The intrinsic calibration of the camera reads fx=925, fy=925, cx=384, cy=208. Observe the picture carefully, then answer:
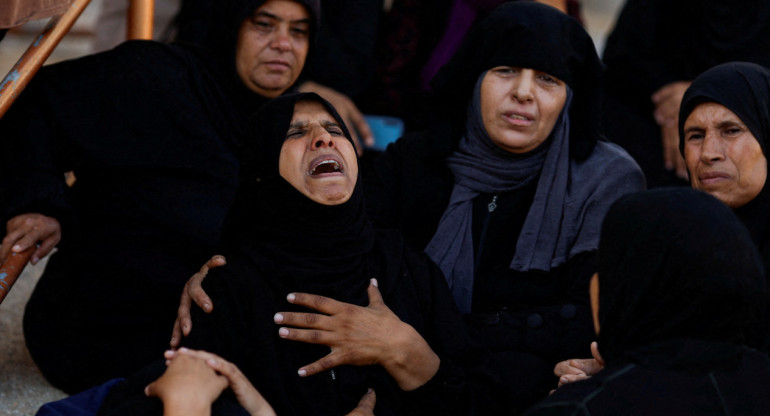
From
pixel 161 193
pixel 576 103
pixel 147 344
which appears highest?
pixel 576 103

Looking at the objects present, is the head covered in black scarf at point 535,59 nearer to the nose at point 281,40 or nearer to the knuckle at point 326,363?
the nose at point 281,40

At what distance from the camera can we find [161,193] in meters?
3.37

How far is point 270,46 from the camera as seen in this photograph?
362 centimetres

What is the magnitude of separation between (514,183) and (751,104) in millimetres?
828

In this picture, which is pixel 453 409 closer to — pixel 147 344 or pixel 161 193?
pixel 147 344

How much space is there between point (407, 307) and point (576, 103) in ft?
3.61

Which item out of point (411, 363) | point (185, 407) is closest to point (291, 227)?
point (411, 363)

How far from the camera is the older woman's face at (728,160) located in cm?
284

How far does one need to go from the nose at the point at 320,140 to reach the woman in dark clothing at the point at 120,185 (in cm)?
85

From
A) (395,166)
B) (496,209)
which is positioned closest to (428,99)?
(395,166)

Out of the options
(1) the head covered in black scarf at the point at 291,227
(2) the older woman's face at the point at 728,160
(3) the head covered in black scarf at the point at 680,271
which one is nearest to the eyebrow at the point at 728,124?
(2) the older woman's face at the point at 728,160

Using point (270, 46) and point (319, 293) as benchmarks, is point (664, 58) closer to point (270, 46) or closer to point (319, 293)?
point (270, 46)

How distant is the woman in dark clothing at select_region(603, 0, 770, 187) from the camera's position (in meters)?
4.29

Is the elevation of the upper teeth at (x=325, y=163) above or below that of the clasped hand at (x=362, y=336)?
above
